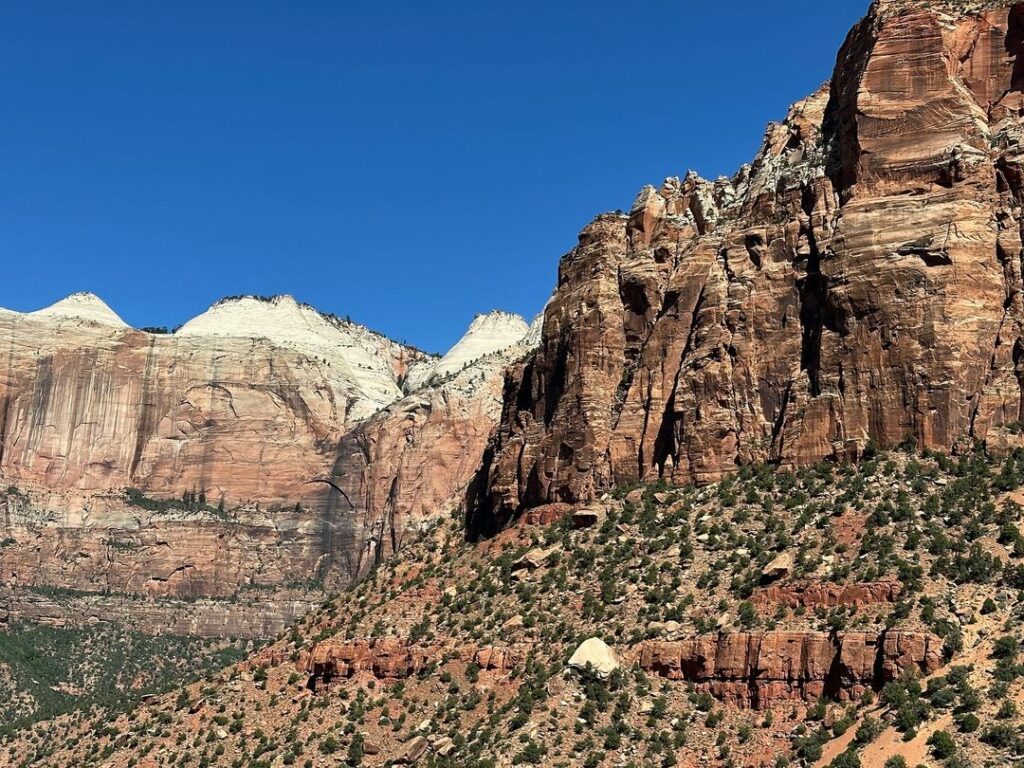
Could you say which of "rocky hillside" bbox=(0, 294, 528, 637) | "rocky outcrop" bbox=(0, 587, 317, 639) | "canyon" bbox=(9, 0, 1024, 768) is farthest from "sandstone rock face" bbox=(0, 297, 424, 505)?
"canyon" bbox=(9, 0, 1024, 768)

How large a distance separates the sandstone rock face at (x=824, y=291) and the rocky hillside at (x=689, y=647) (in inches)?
108

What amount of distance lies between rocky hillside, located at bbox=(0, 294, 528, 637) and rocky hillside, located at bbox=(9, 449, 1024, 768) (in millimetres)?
80508

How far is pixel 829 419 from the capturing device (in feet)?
215

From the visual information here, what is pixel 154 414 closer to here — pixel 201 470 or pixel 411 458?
pixel 201 470

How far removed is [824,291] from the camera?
67750 mm

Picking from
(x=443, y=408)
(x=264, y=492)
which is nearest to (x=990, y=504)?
(x=443, y=408)

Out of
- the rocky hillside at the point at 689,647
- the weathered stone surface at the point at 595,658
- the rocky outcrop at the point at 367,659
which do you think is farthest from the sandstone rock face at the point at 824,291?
the weathered stone surface at the point at 595,658

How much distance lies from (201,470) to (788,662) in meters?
131

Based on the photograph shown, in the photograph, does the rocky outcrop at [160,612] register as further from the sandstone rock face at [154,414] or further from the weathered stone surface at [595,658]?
the weathered stone surface at [595,658]

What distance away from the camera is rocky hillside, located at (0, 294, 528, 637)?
159125 millimetres

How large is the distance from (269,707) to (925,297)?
38849 mm

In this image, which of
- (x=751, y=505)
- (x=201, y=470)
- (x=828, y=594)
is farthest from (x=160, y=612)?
(x=828, y=594)

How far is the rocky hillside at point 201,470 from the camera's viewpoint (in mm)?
159125

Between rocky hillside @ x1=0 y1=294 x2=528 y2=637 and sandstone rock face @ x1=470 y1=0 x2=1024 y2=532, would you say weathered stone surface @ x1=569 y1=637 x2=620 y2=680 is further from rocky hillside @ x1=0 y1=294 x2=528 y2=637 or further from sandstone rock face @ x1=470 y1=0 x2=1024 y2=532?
rocky hillside @ x1=0 y1=294 x2=528 y2=637
